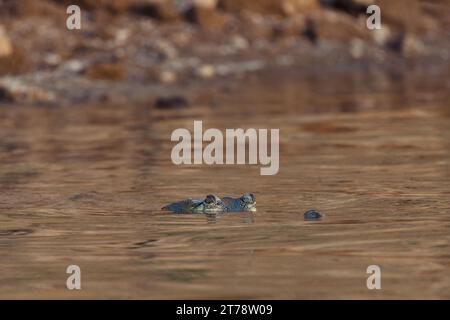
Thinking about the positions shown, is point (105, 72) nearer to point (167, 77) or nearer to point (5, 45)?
point (167, 77)

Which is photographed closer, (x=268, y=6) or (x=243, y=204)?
(x=243, y=204)

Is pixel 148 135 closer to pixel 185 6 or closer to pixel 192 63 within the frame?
pixel 192 63

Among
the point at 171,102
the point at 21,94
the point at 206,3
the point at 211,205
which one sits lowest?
the point at 211,205

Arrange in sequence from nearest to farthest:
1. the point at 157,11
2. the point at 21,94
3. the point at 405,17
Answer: the point at 21,94 → the point at 157,11 → the point at 405,17

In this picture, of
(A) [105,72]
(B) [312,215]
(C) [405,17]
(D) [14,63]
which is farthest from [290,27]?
(B) [312,215]

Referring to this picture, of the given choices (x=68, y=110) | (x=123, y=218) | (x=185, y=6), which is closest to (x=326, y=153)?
(x=123, y=218)
